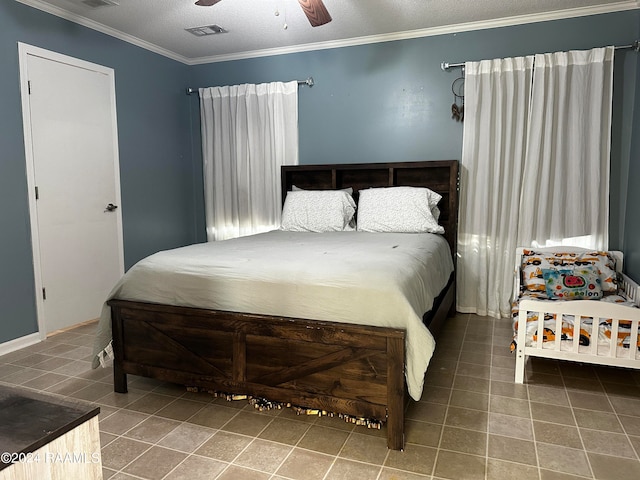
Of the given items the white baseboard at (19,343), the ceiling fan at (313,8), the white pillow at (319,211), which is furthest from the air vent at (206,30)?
the white baseboard at (19,343)

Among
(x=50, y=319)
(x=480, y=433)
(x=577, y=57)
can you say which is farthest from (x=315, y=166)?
(x=480, y=433)

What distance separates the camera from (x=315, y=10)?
263 centimetres

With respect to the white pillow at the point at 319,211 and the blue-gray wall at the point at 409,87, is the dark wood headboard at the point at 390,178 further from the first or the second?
the white pillow at the point at 319,211

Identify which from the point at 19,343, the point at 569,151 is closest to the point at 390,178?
the point at 569,151

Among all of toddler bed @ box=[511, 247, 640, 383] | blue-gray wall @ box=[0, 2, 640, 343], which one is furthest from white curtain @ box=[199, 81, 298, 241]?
toddler bed @ box=[511, 247, 640, 383]

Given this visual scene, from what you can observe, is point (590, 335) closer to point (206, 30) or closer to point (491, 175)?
point (491, 175)

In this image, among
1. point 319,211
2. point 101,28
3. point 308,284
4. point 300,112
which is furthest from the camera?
point 300,112

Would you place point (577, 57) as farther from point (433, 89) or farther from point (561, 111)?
point (433, 89)

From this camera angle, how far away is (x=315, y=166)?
14.1ft

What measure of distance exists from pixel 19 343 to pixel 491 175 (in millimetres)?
3939

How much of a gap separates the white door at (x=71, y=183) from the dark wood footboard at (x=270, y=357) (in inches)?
56.1

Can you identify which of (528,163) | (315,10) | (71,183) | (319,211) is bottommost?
(319,211)

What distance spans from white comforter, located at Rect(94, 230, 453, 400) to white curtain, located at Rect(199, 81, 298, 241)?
1.88 m

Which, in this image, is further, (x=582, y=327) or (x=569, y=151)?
(x=569, y=151)
